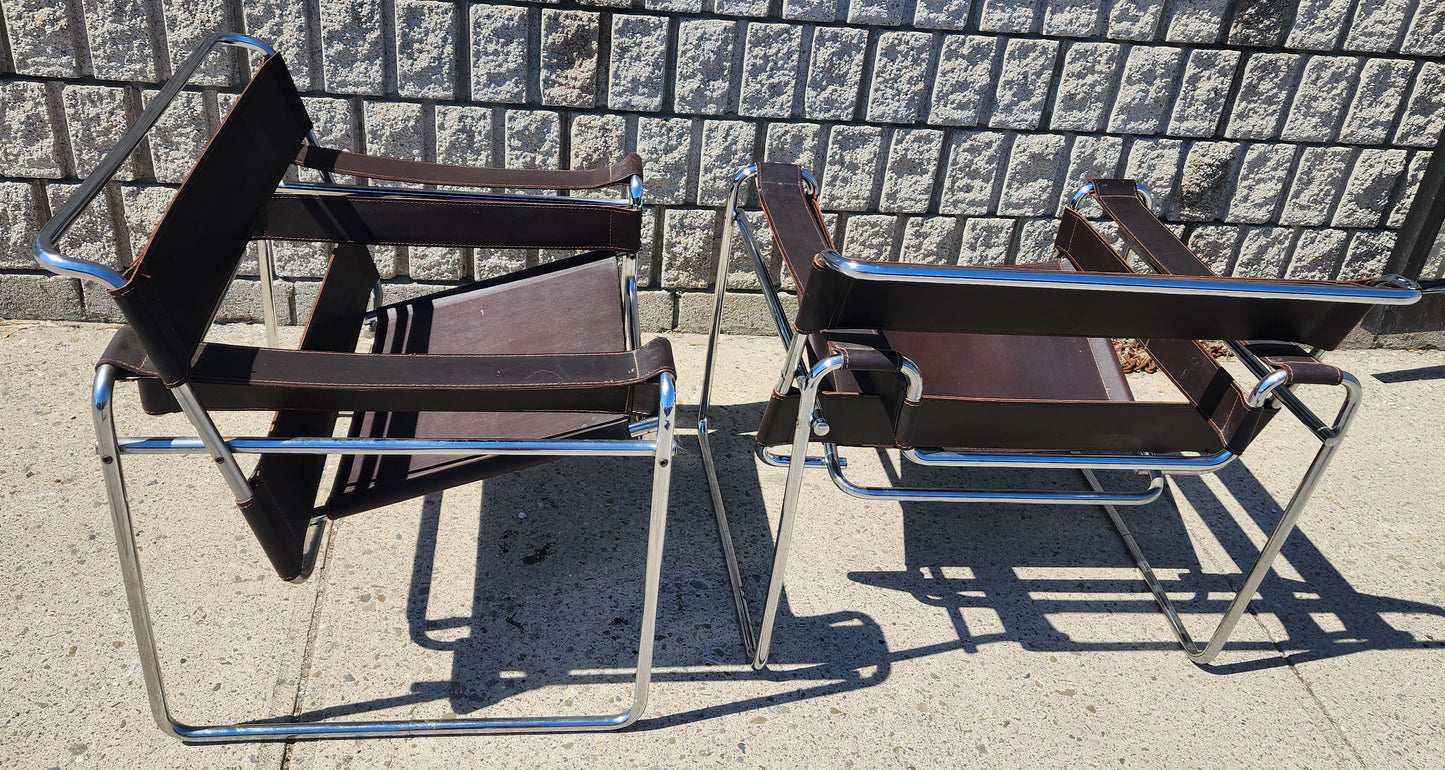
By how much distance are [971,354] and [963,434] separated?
2.10ft

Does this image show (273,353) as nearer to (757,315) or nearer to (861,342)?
(861,342)

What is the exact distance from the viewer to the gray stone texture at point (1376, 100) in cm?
339

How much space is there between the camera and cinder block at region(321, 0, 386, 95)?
301 cm

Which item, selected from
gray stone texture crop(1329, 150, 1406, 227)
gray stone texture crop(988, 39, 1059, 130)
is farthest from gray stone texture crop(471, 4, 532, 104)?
gray stone texture crop(1329, 150, 1406, 227)

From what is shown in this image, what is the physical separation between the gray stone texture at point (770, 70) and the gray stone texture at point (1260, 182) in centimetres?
167

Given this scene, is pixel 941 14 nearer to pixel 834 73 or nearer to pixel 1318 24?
pixel 834 73

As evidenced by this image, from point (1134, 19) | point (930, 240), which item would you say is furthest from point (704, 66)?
point (1134, 19)

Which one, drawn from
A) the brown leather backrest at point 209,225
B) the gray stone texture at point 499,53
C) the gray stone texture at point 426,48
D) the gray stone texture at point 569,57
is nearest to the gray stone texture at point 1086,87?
the gray stone texture at point 569,57

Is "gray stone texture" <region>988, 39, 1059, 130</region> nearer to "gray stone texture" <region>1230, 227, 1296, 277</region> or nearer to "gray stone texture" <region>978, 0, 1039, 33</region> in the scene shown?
"gray stone texture" <region>978, 0, 1039, 33</region>

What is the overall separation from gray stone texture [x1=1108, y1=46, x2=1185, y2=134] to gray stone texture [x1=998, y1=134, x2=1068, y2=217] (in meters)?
0.20

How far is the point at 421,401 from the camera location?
1.83 meters

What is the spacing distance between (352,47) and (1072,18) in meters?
2.27

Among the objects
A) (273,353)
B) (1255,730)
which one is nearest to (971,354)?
(1255,730)

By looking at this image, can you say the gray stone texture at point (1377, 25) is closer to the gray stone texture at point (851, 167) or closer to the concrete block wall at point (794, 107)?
the concrete block wall at point (794, 107)
